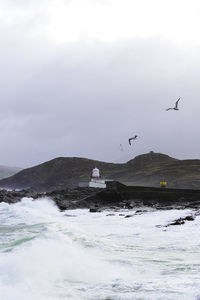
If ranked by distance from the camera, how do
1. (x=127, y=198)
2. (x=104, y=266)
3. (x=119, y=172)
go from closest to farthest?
(x=104, y=266)
(x=127, y=198)
(x=119, y=172)

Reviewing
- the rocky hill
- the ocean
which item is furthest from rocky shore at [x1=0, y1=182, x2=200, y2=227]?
the rocky hill

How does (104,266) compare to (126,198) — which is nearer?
(104,266)

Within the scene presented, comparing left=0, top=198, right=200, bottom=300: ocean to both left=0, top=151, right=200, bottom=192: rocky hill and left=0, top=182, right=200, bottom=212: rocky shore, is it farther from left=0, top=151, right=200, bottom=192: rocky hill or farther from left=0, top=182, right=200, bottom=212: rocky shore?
left=0, top=151, right=200, bottom=192: rocky hill

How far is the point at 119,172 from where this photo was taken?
74625 mm

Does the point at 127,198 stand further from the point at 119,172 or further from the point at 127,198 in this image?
the point at 119,172

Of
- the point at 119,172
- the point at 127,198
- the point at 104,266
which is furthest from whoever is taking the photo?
the point at 119,172

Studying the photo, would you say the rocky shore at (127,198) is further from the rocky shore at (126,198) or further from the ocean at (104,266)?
the ocean at (104,266)

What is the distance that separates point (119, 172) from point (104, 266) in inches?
2622

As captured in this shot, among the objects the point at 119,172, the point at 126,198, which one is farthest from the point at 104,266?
the point at 119,172

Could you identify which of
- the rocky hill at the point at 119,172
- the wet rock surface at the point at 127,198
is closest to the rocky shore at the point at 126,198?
the wet rock surface at the point at 127,198

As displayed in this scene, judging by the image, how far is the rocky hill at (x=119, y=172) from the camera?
6047 centimetres

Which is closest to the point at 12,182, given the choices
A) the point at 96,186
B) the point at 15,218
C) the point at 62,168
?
the point at 62,168

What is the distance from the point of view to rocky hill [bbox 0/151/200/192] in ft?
198

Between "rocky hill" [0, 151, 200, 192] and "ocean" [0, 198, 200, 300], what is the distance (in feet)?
137
